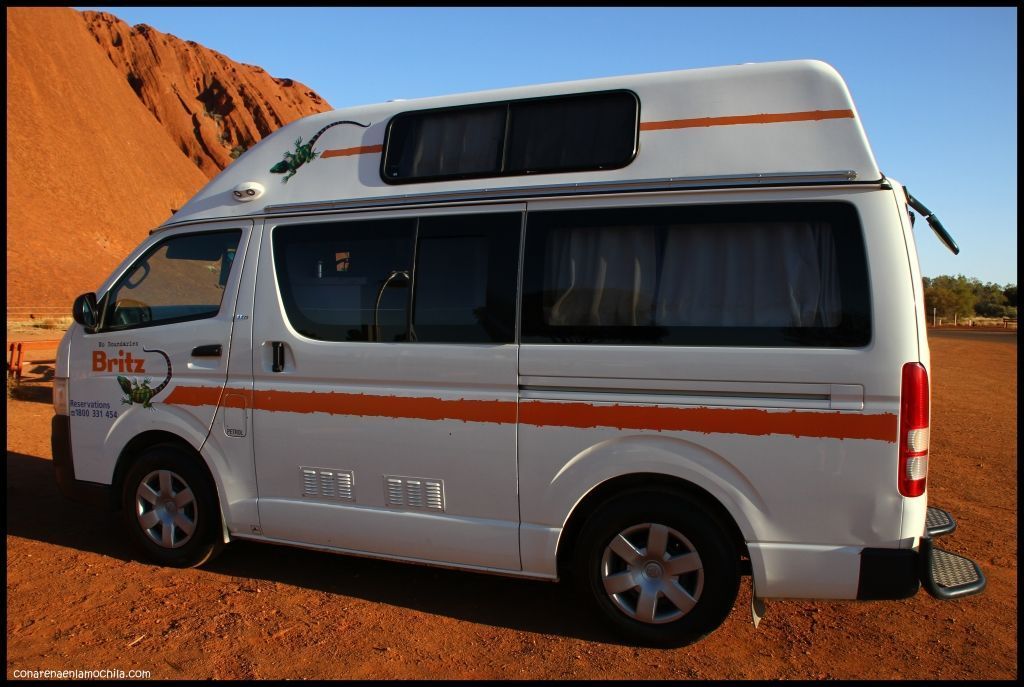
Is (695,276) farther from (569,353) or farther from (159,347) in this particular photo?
(159,347)

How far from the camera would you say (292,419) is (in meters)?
4.75

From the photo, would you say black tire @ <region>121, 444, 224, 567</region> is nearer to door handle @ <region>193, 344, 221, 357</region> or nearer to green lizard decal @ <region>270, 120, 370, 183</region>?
door handle @ <region>193, 344, 221, 357</region>

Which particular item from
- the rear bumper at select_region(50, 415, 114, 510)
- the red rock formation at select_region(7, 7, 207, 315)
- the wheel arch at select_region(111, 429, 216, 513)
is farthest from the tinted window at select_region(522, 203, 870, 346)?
the red rock formation at select_region(7, 7, 207, 315)

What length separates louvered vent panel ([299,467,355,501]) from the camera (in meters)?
4.65

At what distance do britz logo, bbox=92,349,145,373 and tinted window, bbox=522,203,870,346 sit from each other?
2.76m

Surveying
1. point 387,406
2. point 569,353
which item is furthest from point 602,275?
point 387,406

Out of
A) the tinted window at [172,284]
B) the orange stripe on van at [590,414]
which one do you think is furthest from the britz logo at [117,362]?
the orange stripe on van at [590,414]

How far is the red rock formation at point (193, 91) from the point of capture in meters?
71.4

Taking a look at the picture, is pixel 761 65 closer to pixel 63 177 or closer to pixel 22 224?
pixel 22 224

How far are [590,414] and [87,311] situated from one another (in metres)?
3.53

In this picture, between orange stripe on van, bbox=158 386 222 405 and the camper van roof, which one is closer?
the camper van roof

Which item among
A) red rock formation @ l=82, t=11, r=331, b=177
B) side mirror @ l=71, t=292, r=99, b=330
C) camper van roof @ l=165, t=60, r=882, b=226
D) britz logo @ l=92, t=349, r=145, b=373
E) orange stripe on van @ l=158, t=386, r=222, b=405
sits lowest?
orange stripe on van @ l=158, t=386, r=222, b=405

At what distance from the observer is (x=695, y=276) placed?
402 centimetres

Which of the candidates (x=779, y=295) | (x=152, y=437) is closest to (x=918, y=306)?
(x=779, y=295)
